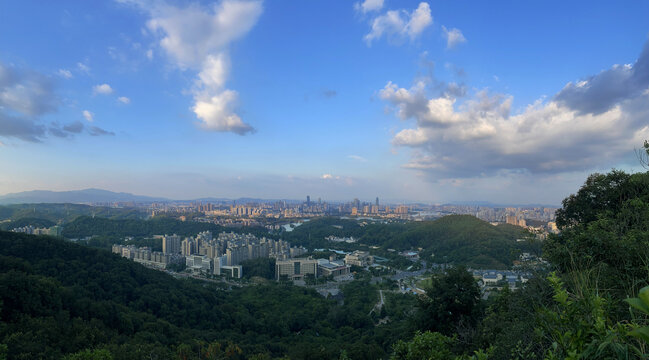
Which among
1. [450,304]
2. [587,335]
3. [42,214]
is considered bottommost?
[450,304]

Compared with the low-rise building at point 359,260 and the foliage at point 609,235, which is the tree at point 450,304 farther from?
the low-rise building at point 359,260

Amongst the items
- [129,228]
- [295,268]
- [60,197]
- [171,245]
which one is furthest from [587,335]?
[60,197]

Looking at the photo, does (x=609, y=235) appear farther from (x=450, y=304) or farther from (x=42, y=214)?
(x=42, y=214)

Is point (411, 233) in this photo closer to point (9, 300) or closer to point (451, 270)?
point (451, 270)

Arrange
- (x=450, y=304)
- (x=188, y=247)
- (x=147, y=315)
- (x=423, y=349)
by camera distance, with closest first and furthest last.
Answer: (x=423, y=349) → (x=450, y=304) → (x=147, y=315) → (x=188, y=247)

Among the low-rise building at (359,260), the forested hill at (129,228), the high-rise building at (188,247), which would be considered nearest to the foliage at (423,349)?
the low-rise building at (359,260)

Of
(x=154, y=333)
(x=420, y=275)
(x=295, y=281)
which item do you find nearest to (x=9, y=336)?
(x=154, y=333)
